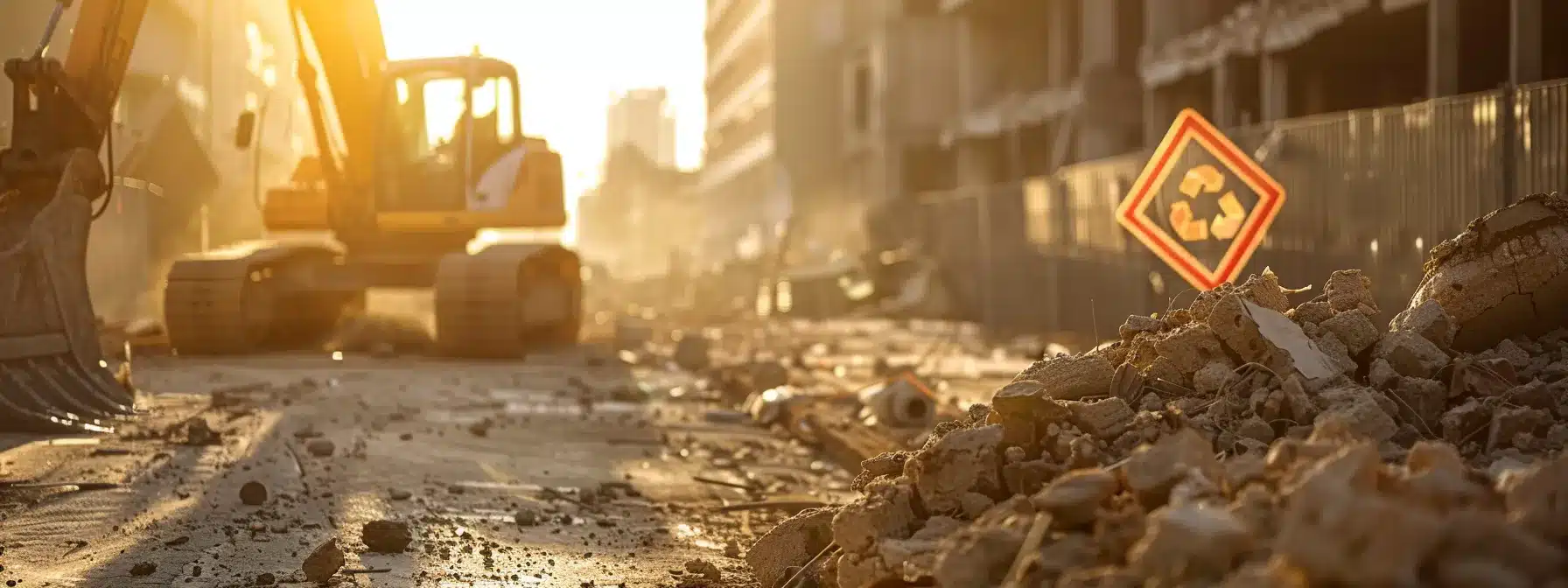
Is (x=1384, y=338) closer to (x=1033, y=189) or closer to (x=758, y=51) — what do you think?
(x=1033, y=189)

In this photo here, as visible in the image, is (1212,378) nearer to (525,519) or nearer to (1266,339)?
(1266,339)

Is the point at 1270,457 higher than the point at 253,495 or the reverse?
higher

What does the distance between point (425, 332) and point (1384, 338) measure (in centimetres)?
1689

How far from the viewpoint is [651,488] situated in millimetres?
9297

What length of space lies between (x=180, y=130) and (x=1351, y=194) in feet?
66.8

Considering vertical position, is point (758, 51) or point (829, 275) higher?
point (758, 51)

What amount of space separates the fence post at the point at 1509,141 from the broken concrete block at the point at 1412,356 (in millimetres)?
7196

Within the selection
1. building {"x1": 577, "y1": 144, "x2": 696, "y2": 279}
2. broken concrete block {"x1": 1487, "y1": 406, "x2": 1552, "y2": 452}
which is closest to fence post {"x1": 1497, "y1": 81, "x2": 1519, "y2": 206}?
broken concrete block {"x1": 1487, "y1": 406, "x2": 1552, "y2": 452}

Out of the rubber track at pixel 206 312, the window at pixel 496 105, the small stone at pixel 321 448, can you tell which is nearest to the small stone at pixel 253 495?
the small stone at pixel 321 448

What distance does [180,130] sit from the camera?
1131 inches

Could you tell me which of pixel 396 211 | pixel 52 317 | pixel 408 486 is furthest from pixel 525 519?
pixel 396 211

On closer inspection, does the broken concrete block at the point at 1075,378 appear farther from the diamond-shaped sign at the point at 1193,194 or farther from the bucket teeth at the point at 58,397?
the bucket teeth at the point at 58,397

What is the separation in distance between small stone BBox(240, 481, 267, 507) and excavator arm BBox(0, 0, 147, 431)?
3.02 metres

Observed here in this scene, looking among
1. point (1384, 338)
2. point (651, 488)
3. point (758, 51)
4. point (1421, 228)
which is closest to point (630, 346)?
point (1421, 228)
